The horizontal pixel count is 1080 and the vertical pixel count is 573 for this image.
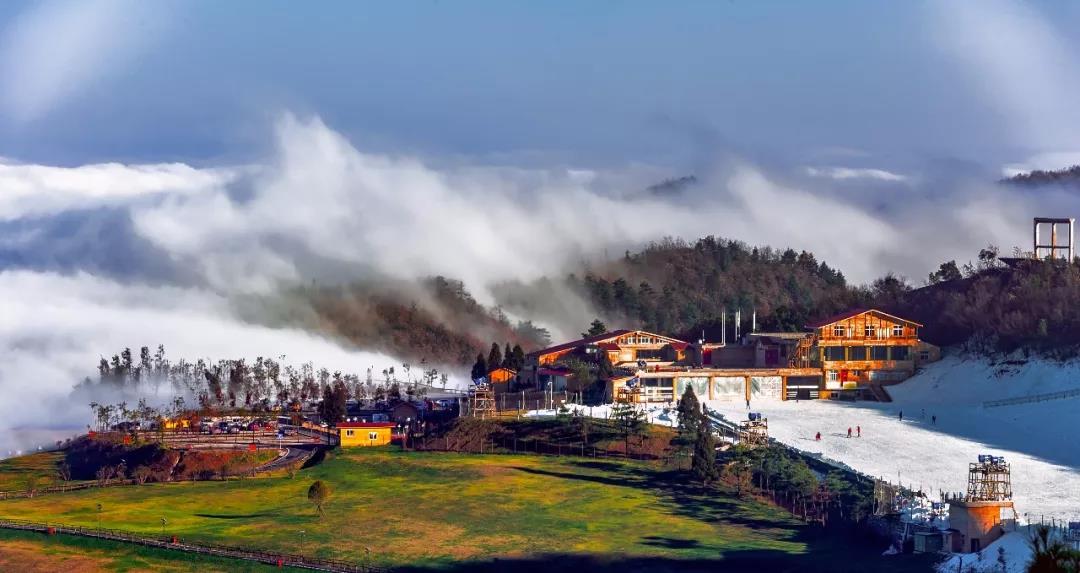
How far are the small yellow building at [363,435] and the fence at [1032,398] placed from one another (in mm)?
36090

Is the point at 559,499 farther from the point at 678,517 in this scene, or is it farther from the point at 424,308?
the point at 424,308

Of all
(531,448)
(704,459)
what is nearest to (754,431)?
(704,459)

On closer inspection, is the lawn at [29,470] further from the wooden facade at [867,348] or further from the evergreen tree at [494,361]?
the wooden facade at [867,348]

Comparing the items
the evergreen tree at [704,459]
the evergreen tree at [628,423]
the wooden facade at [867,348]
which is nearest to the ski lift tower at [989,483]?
the evergreen tree at [704,459]

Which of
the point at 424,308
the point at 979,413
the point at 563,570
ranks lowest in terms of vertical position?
the point at 563,570

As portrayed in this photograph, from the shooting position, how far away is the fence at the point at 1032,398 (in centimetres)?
9444

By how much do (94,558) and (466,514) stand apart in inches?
661

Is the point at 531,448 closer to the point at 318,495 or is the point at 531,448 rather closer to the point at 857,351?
the point at 318,495

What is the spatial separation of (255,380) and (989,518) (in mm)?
69676

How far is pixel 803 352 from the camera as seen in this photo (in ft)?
363

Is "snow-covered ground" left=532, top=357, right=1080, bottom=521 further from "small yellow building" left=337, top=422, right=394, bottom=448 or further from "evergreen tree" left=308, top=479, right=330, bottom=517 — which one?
"evergreen tree" left=308, top=479, right=330, bottom=517

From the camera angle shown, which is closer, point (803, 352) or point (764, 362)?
point (803, 352)

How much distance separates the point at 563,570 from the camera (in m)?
65.3

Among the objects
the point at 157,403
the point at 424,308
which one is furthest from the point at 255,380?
the point at 424,308
